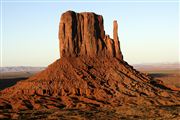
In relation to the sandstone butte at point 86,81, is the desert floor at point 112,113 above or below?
below

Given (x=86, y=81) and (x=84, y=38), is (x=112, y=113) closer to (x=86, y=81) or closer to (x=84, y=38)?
(x=86, y=81)

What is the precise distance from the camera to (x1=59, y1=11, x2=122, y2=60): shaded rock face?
9312 cm

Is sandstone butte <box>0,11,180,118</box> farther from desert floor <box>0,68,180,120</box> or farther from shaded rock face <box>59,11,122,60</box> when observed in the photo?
desert floor <box>0,68,180,120</box>

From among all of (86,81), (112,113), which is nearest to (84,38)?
(86,81)

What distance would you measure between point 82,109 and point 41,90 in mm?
13849

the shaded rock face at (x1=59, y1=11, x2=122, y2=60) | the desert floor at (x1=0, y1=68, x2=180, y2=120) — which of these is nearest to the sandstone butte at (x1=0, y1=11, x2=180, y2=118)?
the shaded rock face at (x1=59, y1=11, x2=122, y2=60)

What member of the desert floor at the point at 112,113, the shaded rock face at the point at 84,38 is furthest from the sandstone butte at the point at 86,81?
the desert floor at the point at 112,113

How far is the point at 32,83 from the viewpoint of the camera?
276 ft

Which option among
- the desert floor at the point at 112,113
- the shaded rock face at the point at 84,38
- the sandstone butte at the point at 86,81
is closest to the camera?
the desert floor at the point at 112,113

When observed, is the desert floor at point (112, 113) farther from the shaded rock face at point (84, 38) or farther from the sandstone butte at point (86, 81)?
the shaded rock face at point (84, 38)

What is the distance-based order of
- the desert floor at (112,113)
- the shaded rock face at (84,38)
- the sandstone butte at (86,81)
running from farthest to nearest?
the shaded rock face at (84,38) → the sandstone butte at (86,81) → the desert floor at (112,113)

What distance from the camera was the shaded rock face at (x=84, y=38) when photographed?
93125 millimetres

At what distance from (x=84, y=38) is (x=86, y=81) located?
14498 millimetres

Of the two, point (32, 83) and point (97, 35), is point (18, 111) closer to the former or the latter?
point (32, 83)
